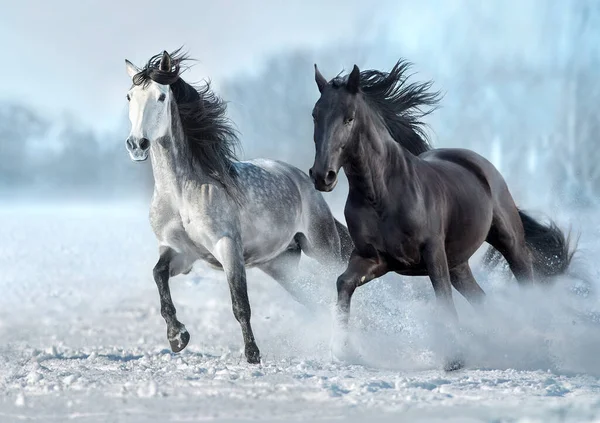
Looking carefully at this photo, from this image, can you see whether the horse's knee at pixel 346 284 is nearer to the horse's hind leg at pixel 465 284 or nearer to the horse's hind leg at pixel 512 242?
the horse's hind leg at pixel 465 284

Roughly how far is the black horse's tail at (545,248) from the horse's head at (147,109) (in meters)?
3.07

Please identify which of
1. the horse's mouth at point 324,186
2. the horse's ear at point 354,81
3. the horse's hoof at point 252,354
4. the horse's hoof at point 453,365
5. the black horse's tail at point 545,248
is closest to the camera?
the horse's mouth at point 324,186

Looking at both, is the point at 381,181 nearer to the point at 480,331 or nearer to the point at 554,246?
the point at 480,331

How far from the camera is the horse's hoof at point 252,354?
699cm

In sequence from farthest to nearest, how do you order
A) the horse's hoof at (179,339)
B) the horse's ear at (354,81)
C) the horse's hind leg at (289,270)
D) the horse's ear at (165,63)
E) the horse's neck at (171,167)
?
1. the horse's hind leg at (289,270)
2. the horse's hoof at (179,339)
3. the horse's neck at (171,167)
4. the horse's ear at (165,63)
5. the horse's ear at (354,81)

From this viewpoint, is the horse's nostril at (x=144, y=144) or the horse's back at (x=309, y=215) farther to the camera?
the horse's back at (x=309, y=215)

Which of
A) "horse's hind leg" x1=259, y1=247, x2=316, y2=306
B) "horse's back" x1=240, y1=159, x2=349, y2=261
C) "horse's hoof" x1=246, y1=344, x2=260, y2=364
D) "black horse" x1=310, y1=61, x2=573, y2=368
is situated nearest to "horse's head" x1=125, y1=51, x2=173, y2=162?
"horse's back" x1=240, y1=159, x2=349, y2=261

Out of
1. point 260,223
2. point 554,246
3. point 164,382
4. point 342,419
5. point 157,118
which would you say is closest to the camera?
point 342,419

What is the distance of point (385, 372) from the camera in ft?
21.2

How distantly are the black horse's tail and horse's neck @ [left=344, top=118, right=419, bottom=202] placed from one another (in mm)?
1978

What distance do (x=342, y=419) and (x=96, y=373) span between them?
2266 mm

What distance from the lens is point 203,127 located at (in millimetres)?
7492

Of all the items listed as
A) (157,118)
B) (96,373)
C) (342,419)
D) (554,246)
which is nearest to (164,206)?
(157,118)

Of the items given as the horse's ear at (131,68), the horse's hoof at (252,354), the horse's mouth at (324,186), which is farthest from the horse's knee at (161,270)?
the horse's mouth at (324,186)
